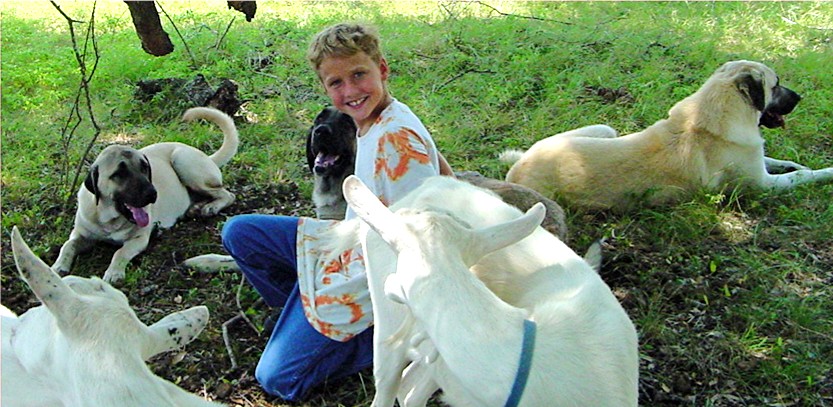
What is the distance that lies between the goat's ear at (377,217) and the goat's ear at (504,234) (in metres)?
0.22

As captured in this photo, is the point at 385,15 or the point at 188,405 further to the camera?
the point at 385,15

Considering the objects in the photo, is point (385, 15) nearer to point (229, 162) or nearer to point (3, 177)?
point (229, 162)

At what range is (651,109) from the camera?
6695 mm

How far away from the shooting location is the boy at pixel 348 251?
3311 millimetres

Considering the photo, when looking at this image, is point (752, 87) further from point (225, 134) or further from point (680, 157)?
point (225, 134)

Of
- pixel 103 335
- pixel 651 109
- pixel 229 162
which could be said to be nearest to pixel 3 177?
pixel 229 162

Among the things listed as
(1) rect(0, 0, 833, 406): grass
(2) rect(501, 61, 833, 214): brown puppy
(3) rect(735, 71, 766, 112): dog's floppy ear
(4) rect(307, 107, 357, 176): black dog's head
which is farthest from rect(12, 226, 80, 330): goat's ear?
(3) rect(735, 71, 766, 112): dog's floppy ear

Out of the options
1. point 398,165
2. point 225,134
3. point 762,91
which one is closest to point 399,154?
point 398,165

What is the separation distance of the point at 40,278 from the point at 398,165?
1588 millimetres

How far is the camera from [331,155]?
479 cm

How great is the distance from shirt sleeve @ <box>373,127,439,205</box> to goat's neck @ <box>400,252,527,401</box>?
1.11 meters

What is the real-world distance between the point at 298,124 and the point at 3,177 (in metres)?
2.52

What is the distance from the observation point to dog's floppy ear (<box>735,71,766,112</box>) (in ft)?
18.1

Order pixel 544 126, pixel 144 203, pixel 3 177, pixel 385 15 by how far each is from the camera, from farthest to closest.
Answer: pixel 385 15 < pixel 544 126 < pixel 3 177 < pixel 144 203
